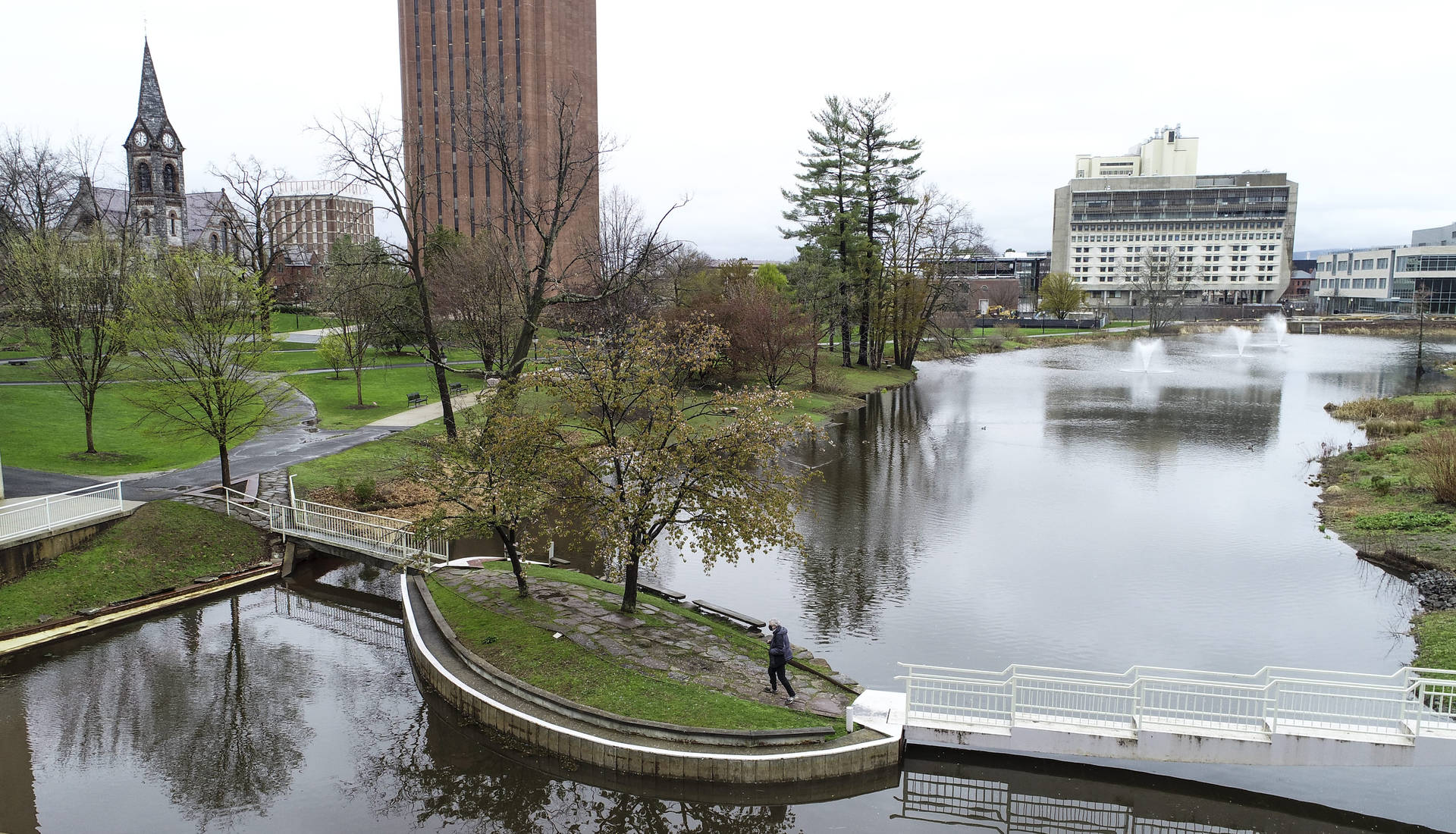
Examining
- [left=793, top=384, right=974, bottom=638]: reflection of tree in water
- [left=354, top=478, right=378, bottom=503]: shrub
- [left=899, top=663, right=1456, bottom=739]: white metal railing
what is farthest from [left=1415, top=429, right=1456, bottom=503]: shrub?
[left=354, top=478, right=378, bottom=503]: shrub

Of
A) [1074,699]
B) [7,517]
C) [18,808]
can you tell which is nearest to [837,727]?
[1074,699]

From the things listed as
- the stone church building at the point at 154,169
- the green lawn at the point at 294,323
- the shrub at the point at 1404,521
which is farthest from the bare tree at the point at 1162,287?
the stone church building at the point at 154,169

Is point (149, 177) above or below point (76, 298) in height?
above

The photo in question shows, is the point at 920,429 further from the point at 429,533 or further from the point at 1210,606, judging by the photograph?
the point at 429,533

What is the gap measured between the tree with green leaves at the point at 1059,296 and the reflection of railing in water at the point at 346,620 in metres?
111

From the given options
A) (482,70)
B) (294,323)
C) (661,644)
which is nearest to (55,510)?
(661,644)

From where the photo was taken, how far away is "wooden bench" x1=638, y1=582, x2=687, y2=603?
20109 mm

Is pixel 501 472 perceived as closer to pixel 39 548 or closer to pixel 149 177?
pixel 39 548

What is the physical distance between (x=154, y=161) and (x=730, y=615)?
278 ft

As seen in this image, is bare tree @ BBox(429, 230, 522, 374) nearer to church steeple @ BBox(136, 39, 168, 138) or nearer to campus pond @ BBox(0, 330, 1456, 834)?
campus pond @ BBox(0, 330, 1456, 834)

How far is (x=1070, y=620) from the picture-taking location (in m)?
18.6

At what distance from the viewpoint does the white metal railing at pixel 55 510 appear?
19188mm

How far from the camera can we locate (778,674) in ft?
46.7

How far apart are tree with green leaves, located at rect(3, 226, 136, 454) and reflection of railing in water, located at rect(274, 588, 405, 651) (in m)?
11.6
